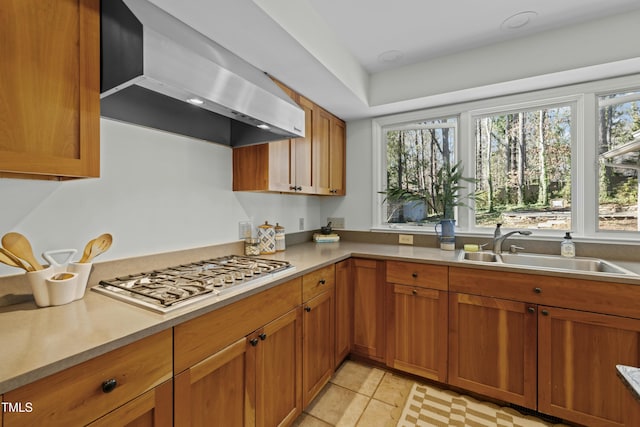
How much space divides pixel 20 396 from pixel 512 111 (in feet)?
10.1

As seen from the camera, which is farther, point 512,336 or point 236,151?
point 236,151

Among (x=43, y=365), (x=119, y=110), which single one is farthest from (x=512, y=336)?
(x=119, y=110)

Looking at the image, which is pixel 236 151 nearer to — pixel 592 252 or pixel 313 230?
pixel 313 230

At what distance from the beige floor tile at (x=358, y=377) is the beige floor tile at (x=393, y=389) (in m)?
0.04

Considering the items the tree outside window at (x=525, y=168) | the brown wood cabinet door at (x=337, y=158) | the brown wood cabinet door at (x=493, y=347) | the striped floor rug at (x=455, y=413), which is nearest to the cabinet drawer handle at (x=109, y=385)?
the striped floor rug at (x=455, y=413)

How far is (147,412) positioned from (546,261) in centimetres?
248

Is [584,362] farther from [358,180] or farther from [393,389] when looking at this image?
[358,180]

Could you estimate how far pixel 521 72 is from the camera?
6.45 feet

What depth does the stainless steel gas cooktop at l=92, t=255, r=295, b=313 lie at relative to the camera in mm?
1034

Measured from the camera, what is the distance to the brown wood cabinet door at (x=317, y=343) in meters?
1.65

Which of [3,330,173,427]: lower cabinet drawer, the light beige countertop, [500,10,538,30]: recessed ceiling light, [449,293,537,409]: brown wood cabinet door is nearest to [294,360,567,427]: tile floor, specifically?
[449,293,537,409]: brown wood cabinet door

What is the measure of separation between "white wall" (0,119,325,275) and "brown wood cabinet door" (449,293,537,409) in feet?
5.38

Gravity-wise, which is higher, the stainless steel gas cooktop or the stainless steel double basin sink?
the stainless steel gas cooktop

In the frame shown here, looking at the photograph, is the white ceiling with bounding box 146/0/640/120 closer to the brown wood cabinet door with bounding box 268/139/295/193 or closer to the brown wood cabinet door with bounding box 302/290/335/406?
the brown wood cabinet door with bounding box 268/139/295/193
